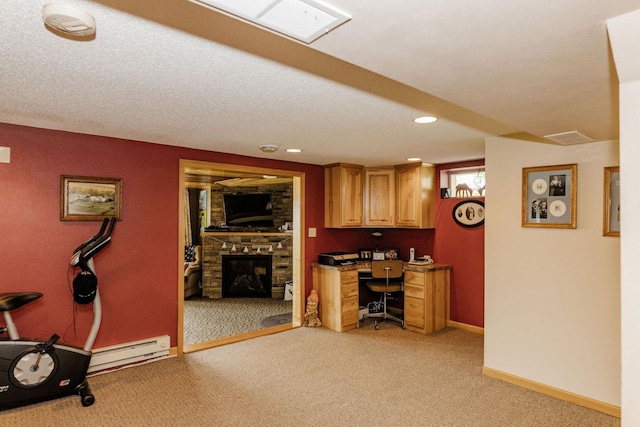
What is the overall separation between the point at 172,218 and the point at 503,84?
3444 millimetres

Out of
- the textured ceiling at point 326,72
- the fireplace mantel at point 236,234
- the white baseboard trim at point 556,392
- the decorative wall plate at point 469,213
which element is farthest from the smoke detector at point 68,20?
the fireplace mantel at point 236,234

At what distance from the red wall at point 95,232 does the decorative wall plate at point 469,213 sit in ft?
8.96

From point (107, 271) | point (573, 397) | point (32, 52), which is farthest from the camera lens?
point (107, 271)

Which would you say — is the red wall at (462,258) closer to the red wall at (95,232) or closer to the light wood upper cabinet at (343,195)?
the light wood upper cabinet at (343,195)

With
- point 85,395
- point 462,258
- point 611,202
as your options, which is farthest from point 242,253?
point 611,202

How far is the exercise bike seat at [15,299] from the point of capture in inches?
108

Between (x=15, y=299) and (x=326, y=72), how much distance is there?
2.84m

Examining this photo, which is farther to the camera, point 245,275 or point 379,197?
point 245,275

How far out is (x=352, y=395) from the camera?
3.11 metres

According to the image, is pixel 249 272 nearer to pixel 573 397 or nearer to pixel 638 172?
pixel 573 397

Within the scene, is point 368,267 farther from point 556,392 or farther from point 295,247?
point 556,392

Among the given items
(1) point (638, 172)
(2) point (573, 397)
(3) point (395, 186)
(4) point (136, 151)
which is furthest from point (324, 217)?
(1) point (638, 172)

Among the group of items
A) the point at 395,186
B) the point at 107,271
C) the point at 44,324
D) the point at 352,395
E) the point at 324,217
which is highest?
the point at 395,186

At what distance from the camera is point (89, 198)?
348cm
